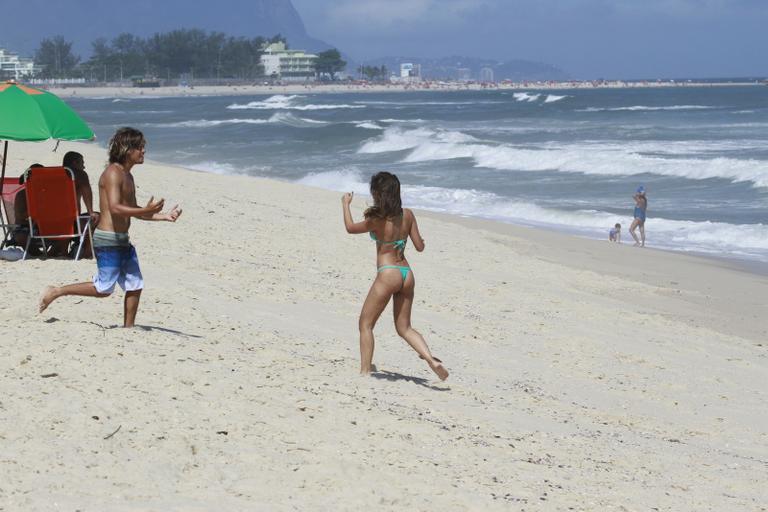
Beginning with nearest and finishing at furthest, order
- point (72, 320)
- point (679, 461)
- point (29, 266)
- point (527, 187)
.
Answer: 1. point (679, 461)
2. point (72, 320)
3. point (29, 266)
4. point (527, 187)

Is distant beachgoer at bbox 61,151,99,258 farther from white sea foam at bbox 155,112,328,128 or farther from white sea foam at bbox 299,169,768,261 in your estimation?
white sea foam at bbox 155,112,328,128

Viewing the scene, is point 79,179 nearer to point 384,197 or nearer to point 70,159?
point 70,159

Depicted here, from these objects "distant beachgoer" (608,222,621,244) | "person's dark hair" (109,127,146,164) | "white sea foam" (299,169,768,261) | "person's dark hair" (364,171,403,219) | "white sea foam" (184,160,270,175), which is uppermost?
"person's dark hair" (109,127,146,164)

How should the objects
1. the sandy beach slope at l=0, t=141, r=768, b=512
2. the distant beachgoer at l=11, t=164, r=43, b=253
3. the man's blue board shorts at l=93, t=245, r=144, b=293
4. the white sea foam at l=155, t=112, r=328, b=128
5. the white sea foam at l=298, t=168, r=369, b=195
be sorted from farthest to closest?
the white sea foam at l=155, t=112, r=328, b=128 < the white sea foam at l=298, t=168, r=369, b=195 < the distant beachgoer at l=11, t=164, r=43, b=253 < the man's blue board shorts at l=93, t=245, r=144, b=293 < the sandy beach slope at l=0, t=141, r=768, b=512

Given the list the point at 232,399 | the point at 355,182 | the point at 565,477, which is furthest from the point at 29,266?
the point at 355,182

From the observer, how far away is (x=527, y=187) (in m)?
27.7

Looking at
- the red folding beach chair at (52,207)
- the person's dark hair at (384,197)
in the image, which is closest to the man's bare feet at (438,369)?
the person's dark hair at (384,197)

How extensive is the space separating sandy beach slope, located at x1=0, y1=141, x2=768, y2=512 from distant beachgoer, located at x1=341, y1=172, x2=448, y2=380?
0.24m

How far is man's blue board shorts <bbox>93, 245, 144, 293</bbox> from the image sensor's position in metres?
6.11

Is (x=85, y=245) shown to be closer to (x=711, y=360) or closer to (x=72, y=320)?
(x=72, y=320)

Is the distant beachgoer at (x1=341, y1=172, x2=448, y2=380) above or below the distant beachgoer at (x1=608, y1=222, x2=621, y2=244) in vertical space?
above

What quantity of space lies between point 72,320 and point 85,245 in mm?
2489

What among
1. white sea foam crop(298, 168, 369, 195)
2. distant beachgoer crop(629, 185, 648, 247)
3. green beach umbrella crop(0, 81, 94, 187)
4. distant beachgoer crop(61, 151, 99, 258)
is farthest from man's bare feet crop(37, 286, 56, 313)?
white sea foam crop(298, 168, 369, 195)

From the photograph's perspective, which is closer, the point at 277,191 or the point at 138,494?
the point at 138,494
